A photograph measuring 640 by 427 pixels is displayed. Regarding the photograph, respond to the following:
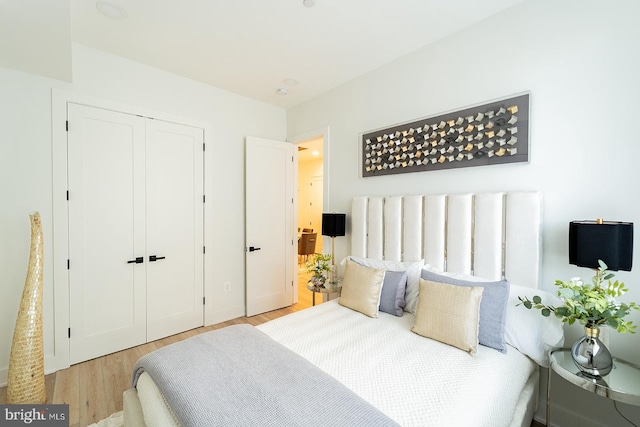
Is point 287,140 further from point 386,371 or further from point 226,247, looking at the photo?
point 386,371

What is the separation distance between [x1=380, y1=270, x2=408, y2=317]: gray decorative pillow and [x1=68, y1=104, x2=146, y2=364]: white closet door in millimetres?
2370

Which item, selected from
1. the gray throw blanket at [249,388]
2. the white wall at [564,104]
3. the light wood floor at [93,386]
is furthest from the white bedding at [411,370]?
the light wood floor at [93,386]

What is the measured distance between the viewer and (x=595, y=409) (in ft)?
5.37

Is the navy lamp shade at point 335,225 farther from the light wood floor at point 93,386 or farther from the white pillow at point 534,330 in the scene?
the light wood floor at point 93,386

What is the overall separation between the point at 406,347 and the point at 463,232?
3.13 ft

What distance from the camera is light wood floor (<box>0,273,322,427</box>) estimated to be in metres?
1.86

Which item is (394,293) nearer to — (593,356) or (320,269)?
(320,269)

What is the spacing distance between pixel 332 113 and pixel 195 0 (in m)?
1.70

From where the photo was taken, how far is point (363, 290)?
2.18 metres

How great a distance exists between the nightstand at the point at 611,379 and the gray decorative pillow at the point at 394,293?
2.98 feet

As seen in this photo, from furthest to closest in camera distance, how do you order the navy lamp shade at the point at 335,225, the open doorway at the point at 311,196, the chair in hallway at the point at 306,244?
the open doorway at the point at 311,196, the chair in hallway at the point at 306,244, the navy lamp shade at the point at 335,225

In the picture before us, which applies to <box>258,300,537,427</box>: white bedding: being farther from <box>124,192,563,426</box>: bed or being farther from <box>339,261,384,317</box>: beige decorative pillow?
<box>339,261,384,317</box>: beige decorative pillow

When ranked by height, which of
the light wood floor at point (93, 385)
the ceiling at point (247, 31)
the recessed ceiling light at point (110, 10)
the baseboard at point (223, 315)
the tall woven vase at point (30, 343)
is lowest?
the light wood floor at point (93, 385)

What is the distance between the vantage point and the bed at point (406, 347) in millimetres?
1143
